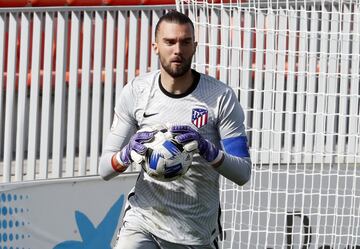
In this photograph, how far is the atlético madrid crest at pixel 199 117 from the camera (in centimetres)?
564

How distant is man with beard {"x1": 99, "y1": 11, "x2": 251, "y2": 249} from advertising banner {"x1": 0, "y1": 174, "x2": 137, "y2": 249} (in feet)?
7.66

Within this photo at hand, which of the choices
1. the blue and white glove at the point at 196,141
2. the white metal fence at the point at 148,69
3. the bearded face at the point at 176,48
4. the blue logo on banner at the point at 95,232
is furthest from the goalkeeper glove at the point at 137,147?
the white metal fence at the point at 148,69

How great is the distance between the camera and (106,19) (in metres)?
9.70

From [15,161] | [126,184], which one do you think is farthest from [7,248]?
[15,161]

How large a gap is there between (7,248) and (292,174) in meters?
2.21

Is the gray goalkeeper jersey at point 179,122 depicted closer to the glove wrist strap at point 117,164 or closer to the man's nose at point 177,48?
the glove wrist strap at point 117,164

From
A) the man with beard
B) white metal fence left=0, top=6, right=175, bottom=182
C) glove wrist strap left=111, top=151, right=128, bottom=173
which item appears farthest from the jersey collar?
white metal fence left=0, top=6, right=175, bottom=182

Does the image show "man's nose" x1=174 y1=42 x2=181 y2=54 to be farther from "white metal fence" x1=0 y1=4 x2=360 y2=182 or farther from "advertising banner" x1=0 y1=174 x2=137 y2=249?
"white metal fence" x1=0 y1=4 x2=360 y2=182

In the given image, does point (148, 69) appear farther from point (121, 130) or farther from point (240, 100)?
point (121, 130)

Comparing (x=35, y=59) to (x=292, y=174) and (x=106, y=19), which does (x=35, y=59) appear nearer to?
(x=106, y=19)

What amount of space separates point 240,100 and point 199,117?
357cm

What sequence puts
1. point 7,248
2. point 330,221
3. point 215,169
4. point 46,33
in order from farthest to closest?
point 46,33 → point 330,221 → point 7,248 → point 215,169

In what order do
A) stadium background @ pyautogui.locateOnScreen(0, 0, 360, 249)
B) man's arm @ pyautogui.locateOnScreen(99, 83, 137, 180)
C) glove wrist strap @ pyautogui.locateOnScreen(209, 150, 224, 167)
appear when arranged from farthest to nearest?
stadium background @ pyautogui.locateOnScreen(0, 0, 360, 249) → man's arm @ pyautogui.locateOnScreen(99, 83, 137, 180) → glove wrist strap @ pyautogui.locateOnScreen(209, 150, 224, 167)

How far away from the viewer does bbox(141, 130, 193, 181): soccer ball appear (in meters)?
5.33
